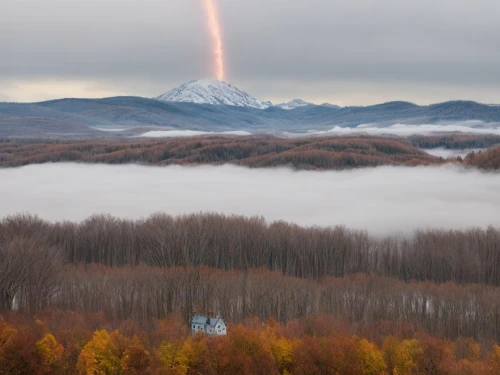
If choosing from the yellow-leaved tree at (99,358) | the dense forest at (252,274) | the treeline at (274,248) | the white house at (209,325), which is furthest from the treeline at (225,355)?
the treeline at (274,248)

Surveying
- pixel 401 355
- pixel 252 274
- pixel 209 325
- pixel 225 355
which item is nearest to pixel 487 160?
pixel 252 274

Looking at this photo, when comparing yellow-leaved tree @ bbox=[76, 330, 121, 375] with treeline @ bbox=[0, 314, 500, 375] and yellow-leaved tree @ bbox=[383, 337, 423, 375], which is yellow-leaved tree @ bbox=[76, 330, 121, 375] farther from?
yellow-leaved tree @ bbox=[383, 337, 423, 375]

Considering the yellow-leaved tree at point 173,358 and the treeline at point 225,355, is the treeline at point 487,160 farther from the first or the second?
the yellow-leaved tree at point 173,358

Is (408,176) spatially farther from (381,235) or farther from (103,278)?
(103,278)

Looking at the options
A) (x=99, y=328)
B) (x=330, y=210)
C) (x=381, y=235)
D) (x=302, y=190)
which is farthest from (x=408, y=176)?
(x=99, y=328)

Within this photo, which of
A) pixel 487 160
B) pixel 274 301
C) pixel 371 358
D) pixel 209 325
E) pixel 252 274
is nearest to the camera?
pixel 371 358

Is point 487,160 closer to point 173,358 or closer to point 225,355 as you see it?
point 225,355
